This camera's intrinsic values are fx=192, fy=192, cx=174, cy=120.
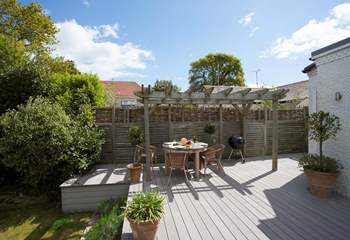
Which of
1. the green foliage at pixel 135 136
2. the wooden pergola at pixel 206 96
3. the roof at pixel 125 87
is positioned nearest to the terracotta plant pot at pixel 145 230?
the wooden pergola at pixel 206 96

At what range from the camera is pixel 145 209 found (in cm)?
248

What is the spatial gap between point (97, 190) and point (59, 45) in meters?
11.9

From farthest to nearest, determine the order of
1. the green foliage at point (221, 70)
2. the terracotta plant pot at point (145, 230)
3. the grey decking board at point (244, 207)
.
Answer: the green foliage at point (221, 70) < the grey decking board at point (244, 207) < the terracotta plant pot at point (145, 230)

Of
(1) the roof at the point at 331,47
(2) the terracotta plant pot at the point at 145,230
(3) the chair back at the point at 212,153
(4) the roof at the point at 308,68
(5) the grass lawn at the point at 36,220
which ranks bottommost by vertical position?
(5) the grass lawn at the point at 36,220

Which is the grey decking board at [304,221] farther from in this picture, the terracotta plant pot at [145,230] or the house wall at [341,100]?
the terracotta plant pot at [145,230]

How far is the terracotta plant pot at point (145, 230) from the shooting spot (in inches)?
92.7

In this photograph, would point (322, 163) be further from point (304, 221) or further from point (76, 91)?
point (76, 91)

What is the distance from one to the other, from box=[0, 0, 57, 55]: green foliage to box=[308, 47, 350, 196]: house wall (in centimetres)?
1354

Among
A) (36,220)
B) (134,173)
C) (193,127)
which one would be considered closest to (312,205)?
(134,173)

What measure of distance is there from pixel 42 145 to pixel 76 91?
2424 mm

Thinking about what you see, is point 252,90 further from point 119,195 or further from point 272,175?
point 119,195

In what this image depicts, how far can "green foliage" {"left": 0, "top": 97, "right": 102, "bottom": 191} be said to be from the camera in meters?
4.65

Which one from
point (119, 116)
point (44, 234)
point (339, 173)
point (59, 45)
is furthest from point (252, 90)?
point (59, 45)

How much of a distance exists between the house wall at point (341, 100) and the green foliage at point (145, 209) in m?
3.83
